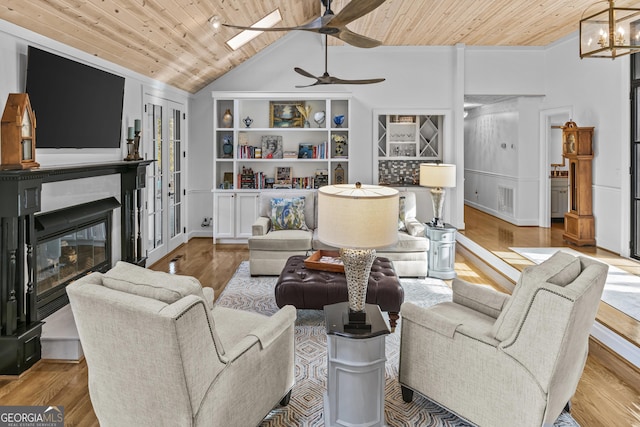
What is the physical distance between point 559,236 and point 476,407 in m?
5.61

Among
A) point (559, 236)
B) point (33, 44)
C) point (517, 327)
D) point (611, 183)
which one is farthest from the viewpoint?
point (559, 236)

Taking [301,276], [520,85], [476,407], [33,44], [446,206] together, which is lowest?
[476,407]

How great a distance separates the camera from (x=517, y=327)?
2059mm

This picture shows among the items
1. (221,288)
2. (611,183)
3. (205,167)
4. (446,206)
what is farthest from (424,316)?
(205,167)

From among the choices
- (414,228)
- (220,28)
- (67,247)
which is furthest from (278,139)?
(67,247)

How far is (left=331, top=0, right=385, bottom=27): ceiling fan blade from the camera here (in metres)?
2.25

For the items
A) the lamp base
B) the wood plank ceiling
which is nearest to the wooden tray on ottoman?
the lamp base

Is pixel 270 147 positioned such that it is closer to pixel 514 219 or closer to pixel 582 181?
pixel 514 219

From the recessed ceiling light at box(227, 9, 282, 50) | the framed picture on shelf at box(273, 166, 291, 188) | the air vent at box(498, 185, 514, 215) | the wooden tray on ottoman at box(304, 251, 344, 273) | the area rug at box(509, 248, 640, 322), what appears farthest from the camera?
the air vent at box(498, 185, 514, 215)

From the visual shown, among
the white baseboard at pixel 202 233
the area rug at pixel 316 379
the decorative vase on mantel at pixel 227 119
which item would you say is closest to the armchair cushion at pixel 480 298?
the area rug at pixel 316 379

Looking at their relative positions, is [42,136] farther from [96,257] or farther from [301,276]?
[301,276]

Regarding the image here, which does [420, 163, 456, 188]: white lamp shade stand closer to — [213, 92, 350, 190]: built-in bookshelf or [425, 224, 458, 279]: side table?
[425, 224, 458, 279]: side table

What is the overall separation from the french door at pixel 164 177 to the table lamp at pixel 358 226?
13.2 feet

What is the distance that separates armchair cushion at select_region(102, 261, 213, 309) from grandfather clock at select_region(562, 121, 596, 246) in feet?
19.3
